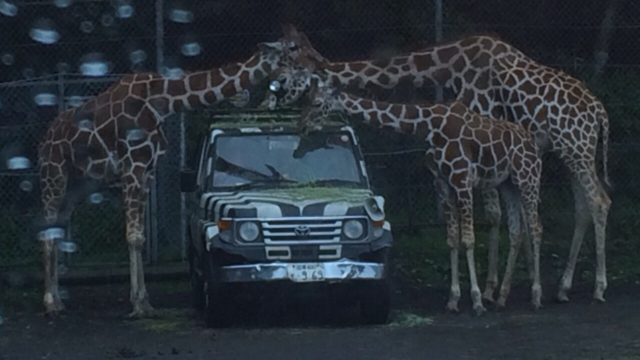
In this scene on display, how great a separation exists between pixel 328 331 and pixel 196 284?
181cm

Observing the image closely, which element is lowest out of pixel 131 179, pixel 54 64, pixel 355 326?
pixel 355 326

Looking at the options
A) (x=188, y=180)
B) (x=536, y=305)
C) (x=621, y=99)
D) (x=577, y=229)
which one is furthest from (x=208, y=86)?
(x=621, y=99)

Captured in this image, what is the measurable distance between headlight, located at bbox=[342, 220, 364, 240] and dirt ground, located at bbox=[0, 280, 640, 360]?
775mm

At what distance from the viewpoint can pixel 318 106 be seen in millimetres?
12977

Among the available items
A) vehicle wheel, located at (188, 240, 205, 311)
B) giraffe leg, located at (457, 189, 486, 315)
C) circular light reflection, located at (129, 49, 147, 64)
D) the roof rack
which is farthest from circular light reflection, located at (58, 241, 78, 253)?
giraffe leg, located at (457, 189, 486, 315)

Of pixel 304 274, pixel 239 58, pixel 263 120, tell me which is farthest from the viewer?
pixel 239 58

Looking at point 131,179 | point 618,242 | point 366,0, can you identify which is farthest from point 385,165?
point 131,179

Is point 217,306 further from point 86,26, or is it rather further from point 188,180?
point 86,26

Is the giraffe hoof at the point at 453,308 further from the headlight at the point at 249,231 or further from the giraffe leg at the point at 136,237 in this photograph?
the giraffe leg at the point at 136,237

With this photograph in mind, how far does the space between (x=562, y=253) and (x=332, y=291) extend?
4.74 meters

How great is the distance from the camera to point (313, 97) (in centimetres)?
1305

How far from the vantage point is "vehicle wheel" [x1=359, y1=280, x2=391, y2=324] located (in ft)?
39.3

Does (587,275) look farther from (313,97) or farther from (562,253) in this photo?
(313,97)

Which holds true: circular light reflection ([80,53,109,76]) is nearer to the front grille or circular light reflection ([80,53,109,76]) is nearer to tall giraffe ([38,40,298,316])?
tall giraffe ([38,40,298,316])
